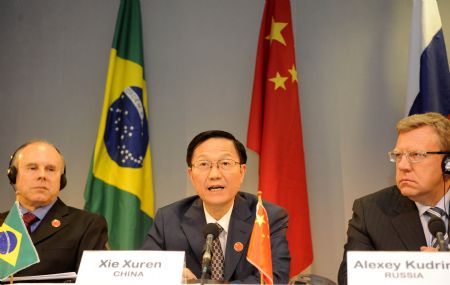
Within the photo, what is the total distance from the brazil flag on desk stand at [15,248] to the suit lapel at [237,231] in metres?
0.97

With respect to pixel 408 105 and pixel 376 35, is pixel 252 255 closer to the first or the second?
pixel 408 105

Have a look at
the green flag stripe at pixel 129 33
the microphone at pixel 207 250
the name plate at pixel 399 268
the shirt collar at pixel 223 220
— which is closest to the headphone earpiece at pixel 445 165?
the name plate at pixel 399 268

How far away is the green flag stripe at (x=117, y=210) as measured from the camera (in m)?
4.49

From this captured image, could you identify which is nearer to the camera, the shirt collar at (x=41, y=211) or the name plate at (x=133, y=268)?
the name plate at (x=133, y=268)

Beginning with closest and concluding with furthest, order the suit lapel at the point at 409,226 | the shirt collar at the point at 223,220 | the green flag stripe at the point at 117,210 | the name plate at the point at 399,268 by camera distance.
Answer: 1. the name plate at the point at 399,268
2. the suit lapel at the point at 409,226
3. the shirt collar at the point at 223,220
4. the green flag stripe at the point at 117,210

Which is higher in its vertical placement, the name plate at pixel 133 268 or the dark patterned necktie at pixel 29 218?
the dark patterned necktie at pixel 29 218

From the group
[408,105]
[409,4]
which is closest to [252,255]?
[408,105]

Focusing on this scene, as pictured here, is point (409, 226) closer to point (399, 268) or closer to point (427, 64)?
point (399, 268)

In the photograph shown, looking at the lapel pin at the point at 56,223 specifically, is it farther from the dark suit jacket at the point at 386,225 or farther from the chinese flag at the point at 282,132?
the dark suit jacket at the point at 386,225

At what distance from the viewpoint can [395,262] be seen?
210 cm

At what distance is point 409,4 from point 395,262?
292cm

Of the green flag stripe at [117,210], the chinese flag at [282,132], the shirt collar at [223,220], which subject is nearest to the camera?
the shirt collar at [223,220]

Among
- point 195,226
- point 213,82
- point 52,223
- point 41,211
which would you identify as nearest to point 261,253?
point 195,226

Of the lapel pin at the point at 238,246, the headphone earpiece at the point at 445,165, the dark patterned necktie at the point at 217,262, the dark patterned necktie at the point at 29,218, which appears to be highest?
the headphone earpiece at the point at 445,165
